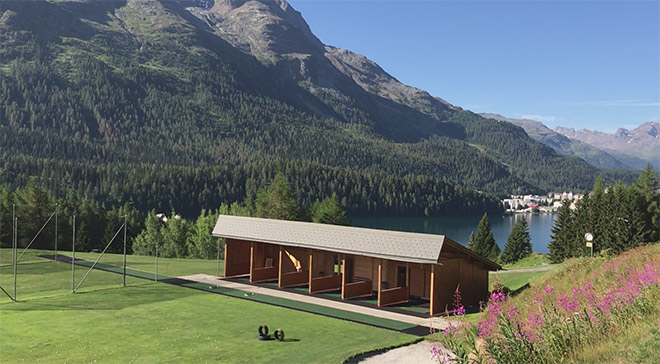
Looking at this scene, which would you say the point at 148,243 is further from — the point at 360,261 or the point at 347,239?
the point at 347,239

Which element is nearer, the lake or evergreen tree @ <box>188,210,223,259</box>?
evergreen tree @ <box>188,210,223,259</box>

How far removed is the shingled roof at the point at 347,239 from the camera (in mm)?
26641

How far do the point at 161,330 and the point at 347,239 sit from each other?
11.0m

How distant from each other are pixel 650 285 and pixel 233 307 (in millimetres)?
18824

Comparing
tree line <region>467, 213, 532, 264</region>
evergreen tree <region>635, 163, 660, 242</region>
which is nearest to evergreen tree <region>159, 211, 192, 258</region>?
tree line <region>467, 213, 532, 264</region>

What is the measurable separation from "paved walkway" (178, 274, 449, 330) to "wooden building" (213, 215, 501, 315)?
942mm

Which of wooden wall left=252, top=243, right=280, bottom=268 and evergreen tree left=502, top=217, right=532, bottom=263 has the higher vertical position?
wooden wall left=252, top=243, right=280, bottom=268

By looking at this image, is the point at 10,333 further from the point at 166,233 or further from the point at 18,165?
the point at 18,165

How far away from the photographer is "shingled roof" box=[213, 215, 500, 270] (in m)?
26.6

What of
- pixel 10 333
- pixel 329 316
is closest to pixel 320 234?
pixel 329 316

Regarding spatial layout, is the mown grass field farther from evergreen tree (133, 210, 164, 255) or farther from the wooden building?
evergreen tree (133, 210, 164, 255)

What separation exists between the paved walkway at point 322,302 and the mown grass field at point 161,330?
2.39 metres

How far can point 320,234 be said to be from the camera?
101 ft

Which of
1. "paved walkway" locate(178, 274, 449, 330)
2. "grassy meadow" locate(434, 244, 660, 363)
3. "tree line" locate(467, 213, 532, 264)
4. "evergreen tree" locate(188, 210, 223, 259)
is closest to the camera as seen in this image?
"grassy meadow" locate(434, 244, 660, 363)
